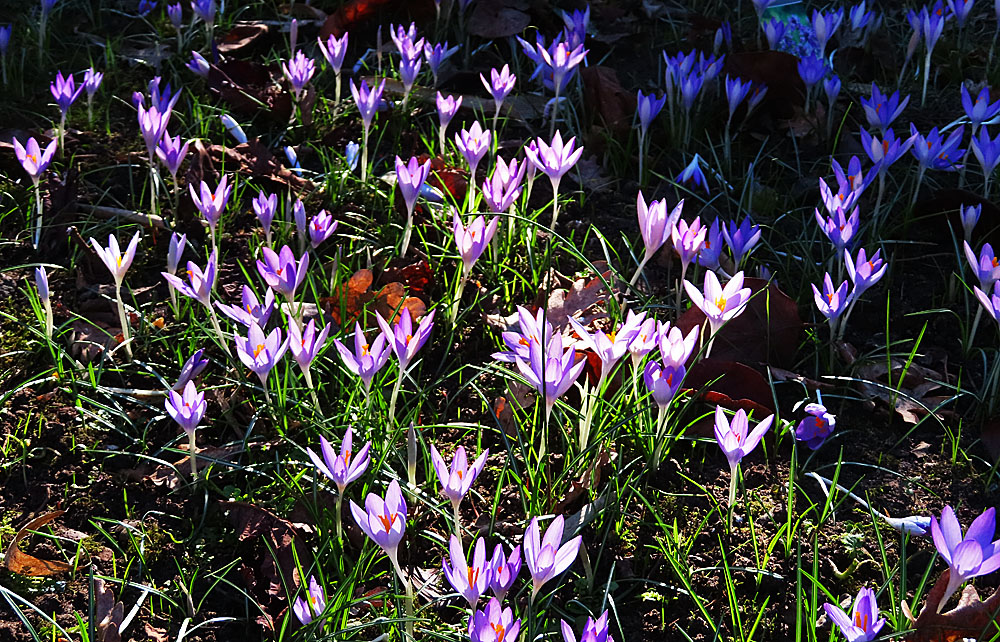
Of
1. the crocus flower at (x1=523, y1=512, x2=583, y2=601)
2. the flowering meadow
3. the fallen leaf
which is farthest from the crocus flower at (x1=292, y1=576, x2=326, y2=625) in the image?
the fallen leaf

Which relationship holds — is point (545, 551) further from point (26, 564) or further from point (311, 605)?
point (26, 564)

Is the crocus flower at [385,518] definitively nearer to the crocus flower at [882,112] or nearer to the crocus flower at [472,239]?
the crocus flower at [472,239]

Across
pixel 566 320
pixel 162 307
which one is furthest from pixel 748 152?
pixel 162 307

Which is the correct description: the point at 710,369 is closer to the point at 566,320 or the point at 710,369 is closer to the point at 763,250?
the point at 566,320

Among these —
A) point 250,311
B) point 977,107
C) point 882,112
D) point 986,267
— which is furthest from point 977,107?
point 250,311

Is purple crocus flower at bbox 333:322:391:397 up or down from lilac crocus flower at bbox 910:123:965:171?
up

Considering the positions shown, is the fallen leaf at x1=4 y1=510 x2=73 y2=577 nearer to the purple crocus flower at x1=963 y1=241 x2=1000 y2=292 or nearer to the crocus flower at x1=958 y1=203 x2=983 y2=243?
the purple crocus flower at x1=963 y1=241 x2=1000 y2=292

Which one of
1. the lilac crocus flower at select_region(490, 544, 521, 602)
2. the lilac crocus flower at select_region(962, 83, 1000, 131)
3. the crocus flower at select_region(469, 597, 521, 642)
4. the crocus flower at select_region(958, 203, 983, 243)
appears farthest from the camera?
the lilac crocus flower at select_region(962, 83, 1000, 131)

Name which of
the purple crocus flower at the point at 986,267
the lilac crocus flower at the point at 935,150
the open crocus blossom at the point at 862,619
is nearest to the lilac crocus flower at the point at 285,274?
the open crocus blossom at the point at 862,619
